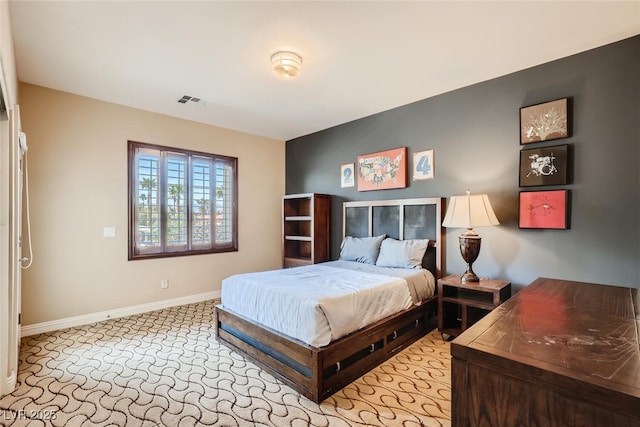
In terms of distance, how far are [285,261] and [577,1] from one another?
4.54 m

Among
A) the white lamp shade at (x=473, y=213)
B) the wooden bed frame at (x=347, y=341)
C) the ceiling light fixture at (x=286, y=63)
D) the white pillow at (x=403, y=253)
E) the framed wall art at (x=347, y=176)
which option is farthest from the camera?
the framed wall art at (x=347, y=176)

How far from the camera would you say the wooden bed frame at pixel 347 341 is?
211 centimetres

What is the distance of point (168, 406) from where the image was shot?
200 cm

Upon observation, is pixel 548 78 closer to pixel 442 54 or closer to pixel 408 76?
pixel 442 54

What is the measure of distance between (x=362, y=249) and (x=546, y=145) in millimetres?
2297

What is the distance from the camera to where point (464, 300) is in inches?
118

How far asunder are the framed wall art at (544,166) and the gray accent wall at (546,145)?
0.07 meters

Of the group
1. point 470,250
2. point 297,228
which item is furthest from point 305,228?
point 470,250

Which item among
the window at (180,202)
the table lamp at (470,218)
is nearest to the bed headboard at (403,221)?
the table lamp at (470,218)

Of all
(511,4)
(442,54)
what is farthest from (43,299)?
(511,4)

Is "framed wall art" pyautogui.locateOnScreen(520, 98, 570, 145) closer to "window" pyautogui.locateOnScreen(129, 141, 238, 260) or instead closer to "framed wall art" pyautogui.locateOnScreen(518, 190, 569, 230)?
"framed wall art" pyautogui.locateOnScreen(518, 190, 569, 230)

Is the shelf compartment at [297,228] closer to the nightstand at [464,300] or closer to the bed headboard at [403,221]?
the bed headboard at [403,221]

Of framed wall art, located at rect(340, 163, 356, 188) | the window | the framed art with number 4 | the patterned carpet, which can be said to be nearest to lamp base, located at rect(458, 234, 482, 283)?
the patterned carpet

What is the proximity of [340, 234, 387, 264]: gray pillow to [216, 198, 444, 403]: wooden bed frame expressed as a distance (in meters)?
0.30
